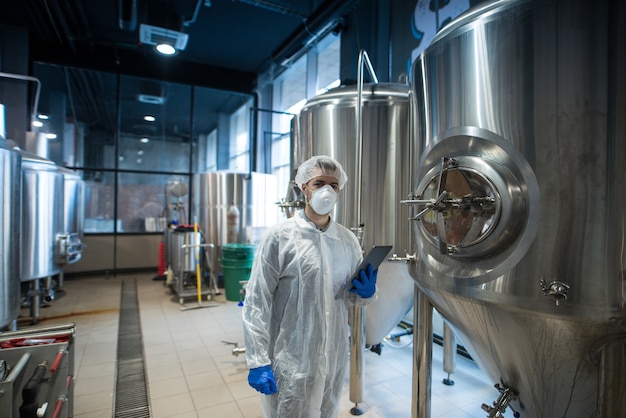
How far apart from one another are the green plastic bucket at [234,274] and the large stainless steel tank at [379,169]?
2.16m

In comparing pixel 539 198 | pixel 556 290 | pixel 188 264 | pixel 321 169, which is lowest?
pixel 188 264

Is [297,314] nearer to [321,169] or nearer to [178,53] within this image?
[321,169]

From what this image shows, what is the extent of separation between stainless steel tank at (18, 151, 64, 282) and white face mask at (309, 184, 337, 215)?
3011mm

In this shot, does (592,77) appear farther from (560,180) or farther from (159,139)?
(159,139)

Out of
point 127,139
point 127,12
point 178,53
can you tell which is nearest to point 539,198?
point 127,12

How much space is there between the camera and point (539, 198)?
34.7 inches

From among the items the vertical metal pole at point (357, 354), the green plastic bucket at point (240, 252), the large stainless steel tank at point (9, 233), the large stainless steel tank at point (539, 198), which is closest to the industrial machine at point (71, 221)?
the large stainless steel tank at point (9, 233)

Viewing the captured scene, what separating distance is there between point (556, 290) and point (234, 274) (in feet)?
11.4

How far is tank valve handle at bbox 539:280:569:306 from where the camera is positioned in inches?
33.1

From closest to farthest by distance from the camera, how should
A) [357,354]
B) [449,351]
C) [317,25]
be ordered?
[357,354]
[449,351]
[317,25]

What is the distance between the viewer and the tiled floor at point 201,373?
1890 millimetres

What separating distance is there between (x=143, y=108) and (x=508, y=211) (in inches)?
255

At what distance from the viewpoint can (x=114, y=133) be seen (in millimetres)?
5500

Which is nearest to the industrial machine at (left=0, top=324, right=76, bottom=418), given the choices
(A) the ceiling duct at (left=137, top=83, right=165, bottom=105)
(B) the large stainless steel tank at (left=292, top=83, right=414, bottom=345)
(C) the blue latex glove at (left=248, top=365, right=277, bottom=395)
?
(C) the blue latex glove at (left=248, top=365, right=277, bottom=395)
